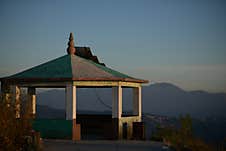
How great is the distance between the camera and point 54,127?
20781mm

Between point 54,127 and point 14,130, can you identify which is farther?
point 54,127

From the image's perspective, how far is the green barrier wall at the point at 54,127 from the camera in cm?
2053

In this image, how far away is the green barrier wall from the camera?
20531mm

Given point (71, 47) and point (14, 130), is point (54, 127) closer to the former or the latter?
point (71, 47)

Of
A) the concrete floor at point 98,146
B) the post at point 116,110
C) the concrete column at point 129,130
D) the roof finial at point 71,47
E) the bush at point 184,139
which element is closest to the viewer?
the bush at point 184,139

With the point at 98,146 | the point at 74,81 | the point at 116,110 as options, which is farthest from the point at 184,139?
the point at 74,81

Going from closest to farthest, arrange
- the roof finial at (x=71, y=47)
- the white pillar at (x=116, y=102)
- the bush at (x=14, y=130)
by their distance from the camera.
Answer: the bush at (x=14, y=130), the white pillar at (x=116, y=102), the roof finial at (x=71, y=47)

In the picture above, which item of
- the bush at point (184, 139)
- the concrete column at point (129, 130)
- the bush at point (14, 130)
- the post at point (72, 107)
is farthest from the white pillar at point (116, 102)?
the bush at point (14, 130)

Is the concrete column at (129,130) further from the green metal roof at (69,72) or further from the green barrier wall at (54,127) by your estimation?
the green barrier wall at (54,127)

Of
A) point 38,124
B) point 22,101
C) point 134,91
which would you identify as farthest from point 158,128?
point 22,101

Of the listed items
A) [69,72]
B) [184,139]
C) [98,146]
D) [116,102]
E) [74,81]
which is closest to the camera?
[184,139]

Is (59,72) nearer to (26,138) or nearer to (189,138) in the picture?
(26,138)

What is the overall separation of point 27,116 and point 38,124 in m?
5.17

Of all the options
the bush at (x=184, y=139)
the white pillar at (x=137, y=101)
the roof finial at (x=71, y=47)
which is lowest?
the bush at (x=184, y=139)
